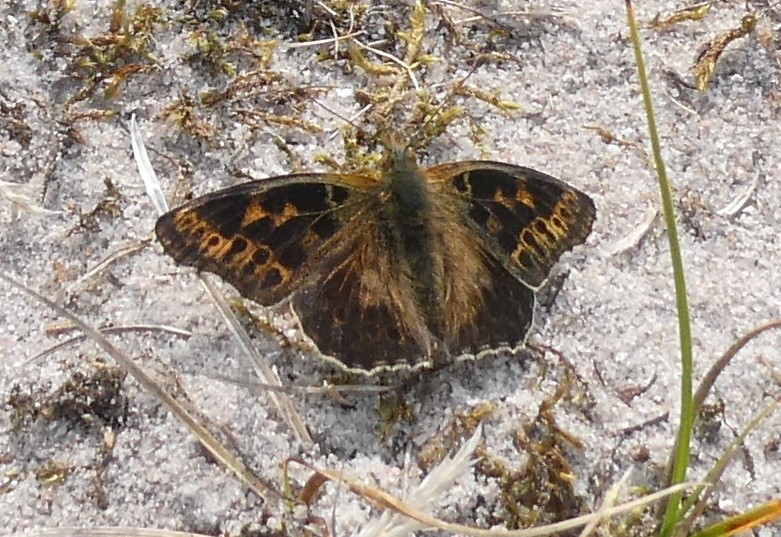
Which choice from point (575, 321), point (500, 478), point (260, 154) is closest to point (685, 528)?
point (500, 478)

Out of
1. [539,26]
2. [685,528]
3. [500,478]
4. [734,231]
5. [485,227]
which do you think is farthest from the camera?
[539,26]

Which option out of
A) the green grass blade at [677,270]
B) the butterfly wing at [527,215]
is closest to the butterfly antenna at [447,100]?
the butterfly wing at [527,215]

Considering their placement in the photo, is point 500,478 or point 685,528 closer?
point 685,528

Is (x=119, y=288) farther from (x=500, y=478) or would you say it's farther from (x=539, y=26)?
(x=539, y=26)

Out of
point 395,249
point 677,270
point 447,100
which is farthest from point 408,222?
point 677,270

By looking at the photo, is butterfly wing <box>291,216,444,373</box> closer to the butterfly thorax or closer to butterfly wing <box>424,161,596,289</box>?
the butterfly thorax

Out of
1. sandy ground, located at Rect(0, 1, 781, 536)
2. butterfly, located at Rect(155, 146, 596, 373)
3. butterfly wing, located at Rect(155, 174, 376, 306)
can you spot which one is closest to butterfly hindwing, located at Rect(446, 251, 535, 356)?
butterfly, located at Rect(155, 146, 596, 373)

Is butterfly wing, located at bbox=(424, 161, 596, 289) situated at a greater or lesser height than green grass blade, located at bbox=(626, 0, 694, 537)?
lesser
